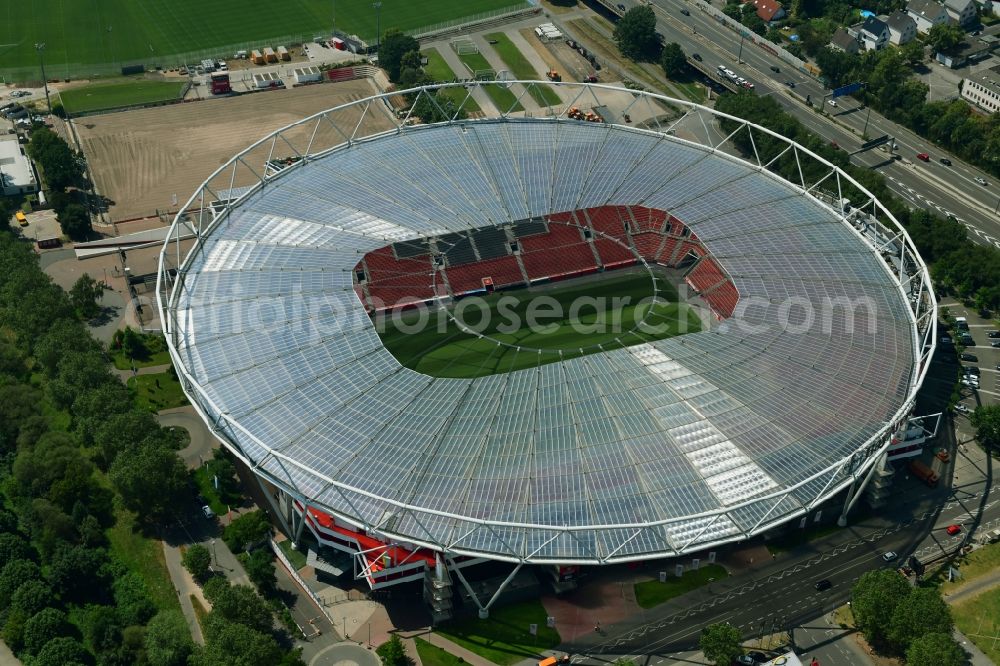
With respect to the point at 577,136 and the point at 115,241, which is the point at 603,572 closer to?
the point at 577,136

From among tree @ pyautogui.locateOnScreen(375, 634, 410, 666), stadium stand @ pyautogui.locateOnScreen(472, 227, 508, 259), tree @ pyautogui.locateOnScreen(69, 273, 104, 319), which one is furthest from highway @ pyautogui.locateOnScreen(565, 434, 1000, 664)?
tree @ pyautogui.locateOnScreen(69, 273, 104, 319)

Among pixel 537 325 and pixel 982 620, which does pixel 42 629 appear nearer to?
pixel 537 325

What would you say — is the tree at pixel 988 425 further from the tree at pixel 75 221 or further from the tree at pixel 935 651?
the tree at pixel 75 221

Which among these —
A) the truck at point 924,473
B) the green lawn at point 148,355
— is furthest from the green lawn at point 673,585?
the green lawn at point 148,355

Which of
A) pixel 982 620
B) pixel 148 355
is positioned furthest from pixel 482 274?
pixel 982 620

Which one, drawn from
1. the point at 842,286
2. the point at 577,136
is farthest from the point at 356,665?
the point at 577,136
